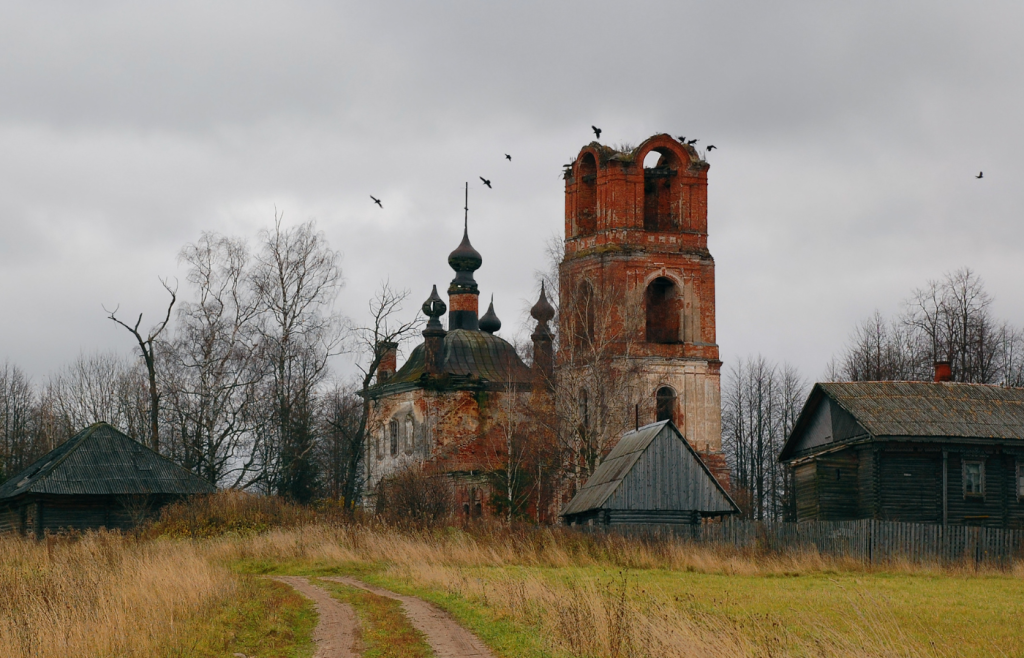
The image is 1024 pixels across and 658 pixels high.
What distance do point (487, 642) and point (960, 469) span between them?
21.5m

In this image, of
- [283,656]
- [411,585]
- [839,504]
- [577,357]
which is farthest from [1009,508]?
[283,656]

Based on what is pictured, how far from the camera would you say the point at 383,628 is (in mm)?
13945

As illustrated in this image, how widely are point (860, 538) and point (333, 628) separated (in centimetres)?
1483

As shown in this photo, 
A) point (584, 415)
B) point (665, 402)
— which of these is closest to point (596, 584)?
point (584, 415)

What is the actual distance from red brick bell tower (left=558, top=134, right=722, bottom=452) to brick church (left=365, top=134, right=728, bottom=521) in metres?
0.05

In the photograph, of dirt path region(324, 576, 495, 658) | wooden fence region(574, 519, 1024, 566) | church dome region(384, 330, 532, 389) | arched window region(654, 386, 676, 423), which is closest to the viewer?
dirt path region(324, 576, 495, 658)

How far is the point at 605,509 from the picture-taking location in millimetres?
29094

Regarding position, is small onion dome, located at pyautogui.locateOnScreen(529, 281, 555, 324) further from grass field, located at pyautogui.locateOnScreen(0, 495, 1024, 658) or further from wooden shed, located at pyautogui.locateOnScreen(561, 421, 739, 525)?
grass field, located at pyautogui.locateOnScreen(0, 495, 1024, 658)

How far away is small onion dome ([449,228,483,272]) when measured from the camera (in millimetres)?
51969

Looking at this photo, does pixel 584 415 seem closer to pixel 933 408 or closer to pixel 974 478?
pixel 933 408

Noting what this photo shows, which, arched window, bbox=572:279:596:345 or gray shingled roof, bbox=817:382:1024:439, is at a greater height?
arched window, bbox=572:279:596:345

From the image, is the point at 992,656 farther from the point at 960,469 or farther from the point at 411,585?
the point at 960,469

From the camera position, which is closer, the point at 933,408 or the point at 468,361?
the point at 933,408

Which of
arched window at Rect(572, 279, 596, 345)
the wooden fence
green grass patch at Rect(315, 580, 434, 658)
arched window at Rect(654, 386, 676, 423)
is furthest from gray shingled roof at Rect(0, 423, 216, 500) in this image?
green grass patch at Rect(315, 580, 434, 658)
